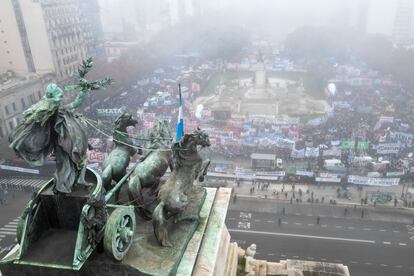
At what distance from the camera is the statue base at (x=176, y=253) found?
32.5 ft

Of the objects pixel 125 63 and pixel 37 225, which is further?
pixel 125 63

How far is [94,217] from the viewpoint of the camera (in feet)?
31.2

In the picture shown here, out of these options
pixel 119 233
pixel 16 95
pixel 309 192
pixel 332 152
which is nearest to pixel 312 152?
pixel 332 152

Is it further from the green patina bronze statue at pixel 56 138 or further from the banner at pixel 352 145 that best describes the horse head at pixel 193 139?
the banner at pixel 352 145

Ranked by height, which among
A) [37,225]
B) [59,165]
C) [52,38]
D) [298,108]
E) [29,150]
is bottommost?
[298,108]

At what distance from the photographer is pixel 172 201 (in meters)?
11.6

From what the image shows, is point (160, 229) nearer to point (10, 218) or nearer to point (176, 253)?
point (176, 253)

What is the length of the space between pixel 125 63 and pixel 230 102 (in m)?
25.5

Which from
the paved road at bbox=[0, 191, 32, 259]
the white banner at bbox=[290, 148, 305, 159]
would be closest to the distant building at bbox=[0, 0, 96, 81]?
the paved road at bbox=[0, 191, 32, 259]

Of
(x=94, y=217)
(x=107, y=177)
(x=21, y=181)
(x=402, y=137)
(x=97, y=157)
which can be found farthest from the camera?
(x=402, y=137)

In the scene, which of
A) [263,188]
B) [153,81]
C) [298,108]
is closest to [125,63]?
[153,81]

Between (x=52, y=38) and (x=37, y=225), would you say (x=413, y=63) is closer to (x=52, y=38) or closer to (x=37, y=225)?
(x=52, y=38)

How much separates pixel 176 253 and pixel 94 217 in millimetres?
2627

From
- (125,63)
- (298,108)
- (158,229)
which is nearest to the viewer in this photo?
(158,229)
